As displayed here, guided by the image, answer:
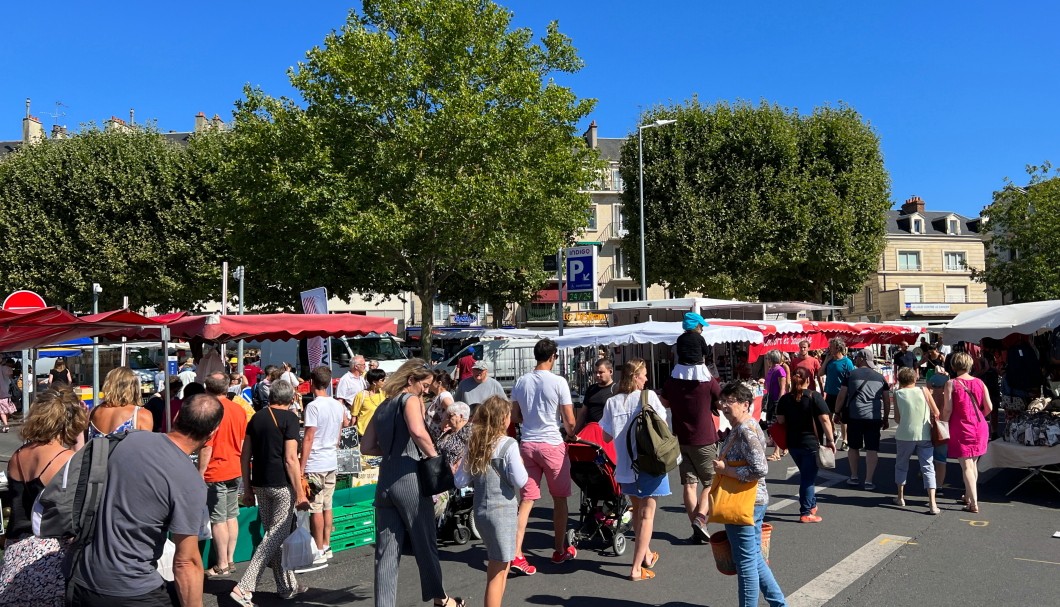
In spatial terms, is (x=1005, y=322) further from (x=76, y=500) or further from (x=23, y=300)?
(x=23, y=300)

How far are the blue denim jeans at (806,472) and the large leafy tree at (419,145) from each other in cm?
1355

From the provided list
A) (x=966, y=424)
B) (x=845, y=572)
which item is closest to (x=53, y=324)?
(x=845, y=572)

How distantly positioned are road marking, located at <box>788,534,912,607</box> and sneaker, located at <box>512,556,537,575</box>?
6.12 ft

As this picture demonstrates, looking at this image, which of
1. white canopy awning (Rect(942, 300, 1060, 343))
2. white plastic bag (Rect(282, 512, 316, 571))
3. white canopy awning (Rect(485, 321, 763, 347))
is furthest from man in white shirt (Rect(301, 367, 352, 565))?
white canopy awning (Rect(942, 300, 1060, 343))

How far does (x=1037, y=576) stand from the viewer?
19.2 feet

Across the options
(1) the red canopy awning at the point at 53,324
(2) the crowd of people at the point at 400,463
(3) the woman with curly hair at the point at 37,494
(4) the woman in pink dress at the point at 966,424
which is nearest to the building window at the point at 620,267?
(2) the crowd of people at the point at 400,463

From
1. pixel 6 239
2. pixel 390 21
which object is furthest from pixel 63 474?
pixel 6 239

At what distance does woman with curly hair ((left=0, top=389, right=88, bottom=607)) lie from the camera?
11.6 ft

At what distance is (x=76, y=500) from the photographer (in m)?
3.32

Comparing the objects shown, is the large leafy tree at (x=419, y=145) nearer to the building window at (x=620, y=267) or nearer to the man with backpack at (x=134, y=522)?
the man with backpack at (x=134, y=522)

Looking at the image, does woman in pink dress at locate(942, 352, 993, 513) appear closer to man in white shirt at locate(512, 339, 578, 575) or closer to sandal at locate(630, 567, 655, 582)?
sandal at locate(630, 567, 655, 582)

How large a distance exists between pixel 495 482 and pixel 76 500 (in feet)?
7.30

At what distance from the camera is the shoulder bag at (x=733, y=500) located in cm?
470

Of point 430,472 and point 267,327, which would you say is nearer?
point 430,472
